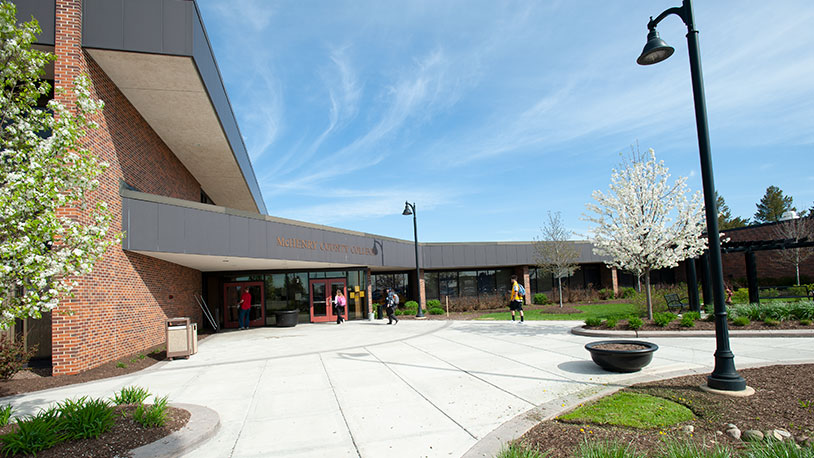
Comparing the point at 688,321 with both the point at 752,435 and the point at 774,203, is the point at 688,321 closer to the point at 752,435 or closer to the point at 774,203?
the point at 752,435

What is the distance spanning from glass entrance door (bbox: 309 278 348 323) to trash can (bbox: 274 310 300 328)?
158 cm

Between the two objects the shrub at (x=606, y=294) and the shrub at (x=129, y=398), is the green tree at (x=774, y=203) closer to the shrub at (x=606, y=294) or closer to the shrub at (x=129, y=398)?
the shrub at (x=606, y=294)

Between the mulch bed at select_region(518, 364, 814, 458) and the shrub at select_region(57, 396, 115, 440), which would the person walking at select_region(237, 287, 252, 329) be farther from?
the mulch bed at select_region(518, 364, 814, 458)

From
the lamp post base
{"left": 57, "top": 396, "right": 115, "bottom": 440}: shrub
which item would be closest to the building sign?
{"left": 57, "top": 396, "right": 115, "bottom": 440}: shrub

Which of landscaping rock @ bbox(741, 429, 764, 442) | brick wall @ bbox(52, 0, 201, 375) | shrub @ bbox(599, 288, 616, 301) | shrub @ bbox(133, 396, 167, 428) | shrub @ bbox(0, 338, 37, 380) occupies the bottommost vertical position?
shrub @ bbox(599, 288, 616, 301)

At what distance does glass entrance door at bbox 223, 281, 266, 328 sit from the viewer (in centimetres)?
2288

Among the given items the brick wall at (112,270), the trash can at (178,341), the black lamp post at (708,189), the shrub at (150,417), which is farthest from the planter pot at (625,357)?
the brick wall at (112,270)

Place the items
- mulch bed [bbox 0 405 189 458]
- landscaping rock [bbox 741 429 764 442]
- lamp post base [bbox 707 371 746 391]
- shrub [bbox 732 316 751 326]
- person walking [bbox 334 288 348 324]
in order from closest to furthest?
landscaping rock [bbox 741 429 764 442]
mulch bed [bbox 0 405 189 458]
lamp post base [bbox 707 371 746 391]
shrub [bbox 732 316 751 326]
person walking [bbox 334 288 348 324]

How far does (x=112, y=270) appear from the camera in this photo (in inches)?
447

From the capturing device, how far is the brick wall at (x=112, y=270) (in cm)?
1002

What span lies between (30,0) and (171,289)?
951 centimetres

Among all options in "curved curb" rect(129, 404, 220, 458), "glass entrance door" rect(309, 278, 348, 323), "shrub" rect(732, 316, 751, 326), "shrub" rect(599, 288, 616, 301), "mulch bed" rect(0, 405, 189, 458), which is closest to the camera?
"mulch bed" rect(0, 405, 189, 458)

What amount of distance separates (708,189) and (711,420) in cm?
345

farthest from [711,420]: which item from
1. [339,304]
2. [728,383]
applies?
[339,304]
